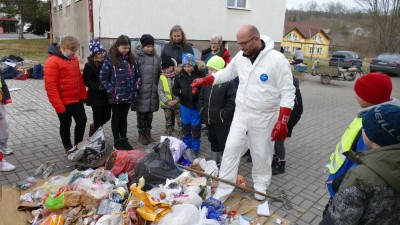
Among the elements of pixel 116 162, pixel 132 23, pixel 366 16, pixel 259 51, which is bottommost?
pixel 116 162

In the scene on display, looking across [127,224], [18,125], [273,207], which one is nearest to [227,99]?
[273,207]

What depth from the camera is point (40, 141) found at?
5.15m

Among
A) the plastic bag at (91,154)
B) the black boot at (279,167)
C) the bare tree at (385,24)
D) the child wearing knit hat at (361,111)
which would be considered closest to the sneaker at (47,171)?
the plastic bag at (91,154)

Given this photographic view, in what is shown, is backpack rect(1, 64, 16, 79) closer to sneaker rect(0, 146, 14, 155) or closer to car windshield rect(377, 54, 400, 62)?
sneaker rect(0, 146, 14, 155)

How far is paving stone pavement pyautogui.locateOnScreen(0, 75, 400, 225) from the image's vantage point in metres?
3.78

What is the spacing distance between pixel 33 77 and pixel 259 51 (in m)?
10.5

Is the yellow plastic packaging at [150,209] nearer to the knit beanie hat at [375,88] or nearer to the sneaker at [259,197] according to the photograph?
the sneaker at [259,197]

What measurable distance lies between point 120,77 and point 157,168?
1.57 m

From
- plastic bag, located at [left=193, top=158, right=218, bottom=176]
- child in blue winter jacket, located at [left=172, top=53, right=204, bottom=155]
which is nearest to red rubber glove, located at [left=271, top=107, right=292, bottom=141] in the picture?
plastic bag, located at [left=193, top=158, right=218, bottom=176]

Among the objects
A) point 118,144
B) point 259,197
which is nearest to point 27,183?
point 118,144

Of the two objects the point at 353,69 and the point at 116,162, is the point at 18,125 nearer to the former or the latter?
the point at 116,162

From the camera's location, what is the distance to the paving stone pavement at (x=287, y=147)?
149 inches

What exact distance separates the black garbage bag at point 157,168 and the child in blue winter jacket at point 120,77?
3.99ft

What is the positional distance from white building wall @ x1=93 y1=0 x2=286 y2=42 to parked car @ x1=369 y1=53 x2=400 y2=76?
351 inches
